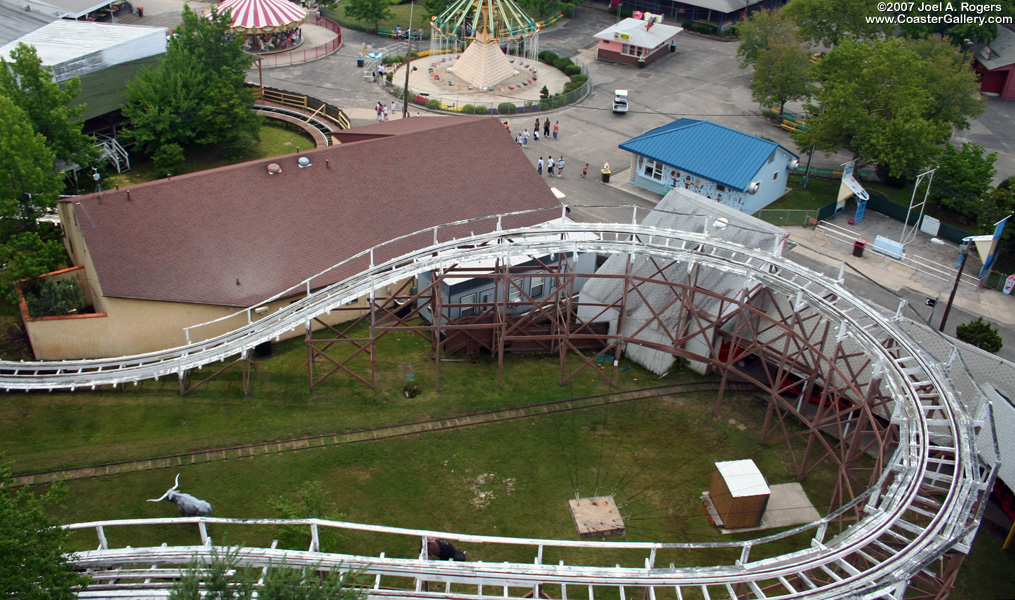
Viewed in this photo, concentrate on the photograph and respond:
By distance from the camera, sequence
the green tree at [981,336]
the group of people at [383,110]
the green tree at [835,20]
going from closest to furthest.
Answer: the green tree at [981,336], the group of people at [383,110], the green tree at [835,20]

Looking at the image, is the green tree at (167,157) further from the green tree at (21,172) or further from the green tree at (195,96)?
the green tree at (21,172)

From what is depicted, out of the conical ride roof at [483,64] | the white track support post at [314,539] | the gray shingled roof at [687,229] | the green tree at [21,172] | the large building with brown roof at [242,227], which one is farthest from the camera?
the conical ride roof at [483,64]

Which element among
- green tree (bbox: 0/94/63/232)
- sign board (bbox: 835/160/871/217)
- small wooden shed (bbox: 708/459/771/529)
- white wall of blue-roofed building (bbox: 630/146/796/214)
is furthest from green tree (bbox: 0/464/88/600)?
sign board (bbox: 835/160/871/217)

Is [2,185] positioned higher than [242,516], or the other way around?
[2,185]

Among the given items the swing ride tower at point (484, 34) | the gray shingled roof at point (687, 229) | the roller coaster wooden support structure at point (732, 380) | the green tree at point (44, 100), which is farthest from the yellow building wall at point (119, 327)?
the swing ride tower at point (484, 34)

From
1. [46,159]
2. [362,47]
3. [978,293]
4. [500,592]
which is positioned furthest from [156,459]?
[362,47]

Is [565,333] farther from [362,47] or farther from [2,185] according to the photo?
[362,47]
